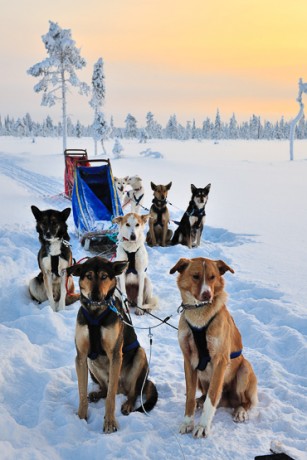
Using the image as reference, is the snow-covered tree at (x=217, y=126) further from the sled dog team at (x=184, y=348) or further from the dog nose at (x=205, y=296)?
the dog nose at (x=205, y=296)

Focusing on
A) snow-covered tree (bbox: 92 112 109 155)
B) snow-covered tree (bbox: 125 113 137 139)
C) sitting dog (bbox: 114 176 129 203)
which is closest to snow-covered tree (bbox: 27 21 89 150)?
snow-covered tree (bbox: 92 112 109 155)

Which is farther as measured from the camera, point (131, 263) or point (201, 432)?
point (131, 263)

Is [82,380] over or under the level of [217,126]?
under

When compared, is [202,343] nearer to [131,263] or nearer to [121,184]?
[131,263]

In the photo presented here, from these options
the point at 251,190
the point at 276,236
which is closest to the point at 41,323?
the point at 276,236

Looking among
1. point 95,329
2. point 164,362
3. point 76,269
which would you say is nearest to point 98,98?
point 164,362

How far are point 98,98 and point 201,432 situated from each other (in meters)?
46.6

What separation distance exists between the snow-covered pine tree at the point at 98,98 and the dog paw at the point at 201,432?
44.4 metres

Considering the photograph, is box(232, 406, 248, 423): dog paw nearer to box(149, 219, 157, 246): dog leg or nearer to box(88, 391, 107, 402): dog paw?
box(88, 391, 107, 402): dog paw

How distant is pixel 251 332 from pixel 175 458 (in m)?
2.60

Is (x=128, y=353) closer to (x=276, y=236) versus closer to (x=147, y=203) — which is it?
(x=276, y=236)

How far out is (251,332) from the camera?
5.29 metres

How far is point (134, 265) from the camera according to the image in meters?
6.18

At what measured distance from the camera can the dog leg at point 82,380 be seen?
10.9ft
